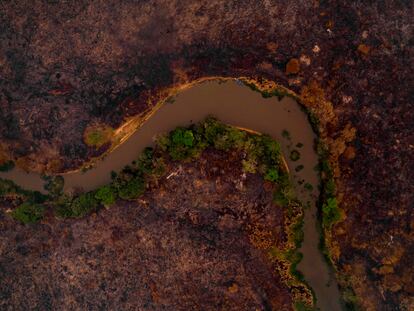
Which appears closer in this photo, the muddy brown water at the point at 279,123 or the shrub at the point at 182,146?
the shrub at the point at 182,146

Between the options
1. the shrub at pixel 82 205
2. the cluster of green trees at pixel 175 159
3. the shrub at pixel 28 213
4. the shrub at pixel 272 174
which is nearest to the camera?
the shrub at pixel 272 174

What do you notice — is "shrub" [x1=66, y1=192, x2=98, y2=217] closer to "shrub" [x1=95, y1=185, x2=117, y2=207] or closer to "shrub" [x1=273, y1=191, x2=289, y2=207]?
"shrub" [x1=95, y1=185, x2=117, y2=207]

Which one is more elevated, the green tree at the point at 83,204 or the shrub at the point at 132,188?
the shrub at the point at 132,188

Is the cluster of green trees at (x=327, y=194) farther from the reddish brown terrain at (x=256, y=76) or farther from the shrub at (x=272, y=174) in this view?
the shrub at (x=272, y=174)

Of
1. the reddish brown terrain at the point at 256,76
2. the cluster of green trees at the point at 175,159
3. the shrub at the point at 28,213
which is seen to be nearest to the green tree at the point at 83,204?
the cluster of green trees at the point at 175,159

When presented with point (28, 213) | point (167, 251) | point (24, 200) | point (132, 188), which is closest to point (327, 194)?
point (167, 251)

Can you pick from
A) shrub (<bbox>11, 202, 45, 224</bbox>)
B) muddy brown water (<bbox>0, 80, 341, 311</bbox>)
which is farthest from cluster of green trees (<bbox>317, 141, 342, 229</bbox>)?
shrub (<bbox>11, 202, 45, 224</bbox>)
